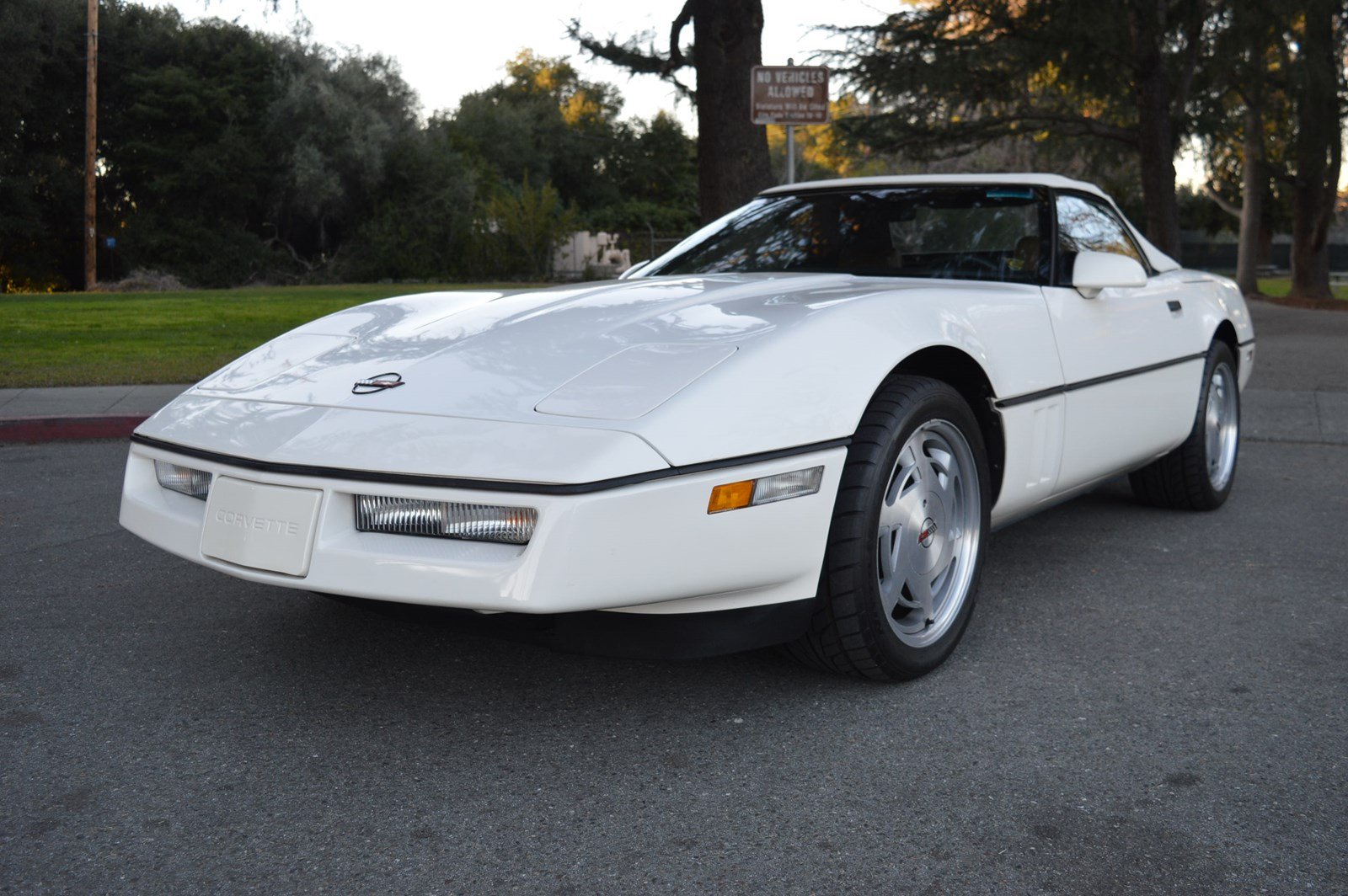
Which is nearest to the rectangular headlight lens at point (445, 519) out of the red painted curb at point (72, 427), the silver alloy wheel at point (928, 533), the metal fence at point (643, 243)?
the silver alloy wheel at point (928, 533)

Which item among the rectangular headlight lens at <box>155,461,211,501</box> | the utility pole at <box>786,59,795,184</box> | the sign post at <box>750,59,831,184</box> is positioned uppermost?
the sign post at <box>750,59,831,184</box>

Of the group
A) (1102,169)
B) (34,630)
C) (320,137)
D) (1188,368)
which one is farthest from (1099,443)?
(320,137)

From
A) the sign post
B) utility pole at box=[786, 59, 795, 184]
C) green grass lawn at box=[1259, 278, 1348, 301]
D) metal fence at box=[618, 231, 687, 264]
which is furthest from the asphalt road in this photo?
green grass lawn at box=[1259, 278, 1348, 301]

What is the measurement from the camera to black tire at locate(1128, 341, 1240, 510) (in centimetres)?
467

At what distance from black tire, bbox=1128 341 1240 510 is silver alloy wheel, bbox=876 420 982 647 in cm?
187

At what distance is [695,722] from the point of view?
271 centimetres

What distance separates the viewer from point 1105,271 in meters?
3.62

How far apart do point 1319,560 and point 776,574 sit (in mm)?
2552

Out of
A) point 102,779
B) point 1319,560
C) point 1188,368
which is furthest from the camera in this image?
point 1188,368

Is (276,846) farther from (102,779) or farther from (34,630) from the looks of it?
(34,630)

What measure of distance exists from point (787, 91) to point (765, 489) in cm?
673

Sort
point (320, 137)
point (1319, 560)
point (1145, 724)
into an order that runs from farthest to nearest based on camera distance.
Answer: point (320, 137), point (1319, 560), point (1145, 724)

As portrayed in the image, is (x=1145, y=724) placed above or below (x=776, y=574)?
below

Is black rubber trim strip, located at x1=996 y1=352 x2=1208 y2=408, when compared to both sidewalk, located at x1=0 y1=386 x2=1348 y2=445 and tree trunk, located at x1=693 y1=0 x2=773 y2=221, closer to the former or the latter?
sidewalk, located at x1=0 y1=386 x2=1348 y2=445
